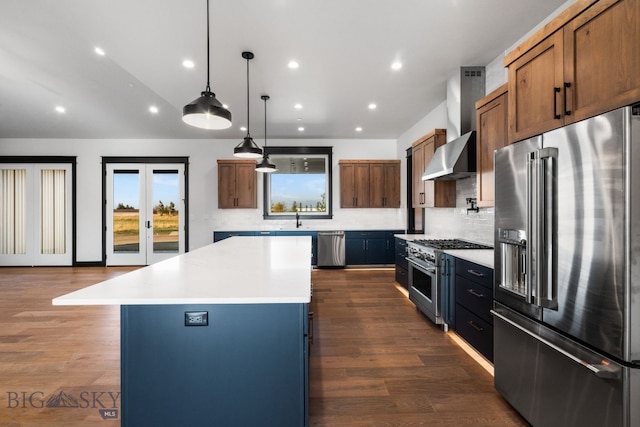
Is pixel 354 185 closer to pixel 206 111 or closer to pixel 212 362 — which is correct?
pixel 206 111

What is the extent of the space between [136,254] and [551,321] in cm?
750

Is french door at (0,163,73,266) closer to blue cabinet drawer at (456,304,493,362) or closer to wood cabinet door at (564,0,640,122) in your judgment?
blue cabinet drawer at (456,304,493,362)

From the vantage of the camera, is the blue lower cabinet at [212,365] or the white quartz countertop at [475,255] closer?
the blue lower cabinet at [212,365]

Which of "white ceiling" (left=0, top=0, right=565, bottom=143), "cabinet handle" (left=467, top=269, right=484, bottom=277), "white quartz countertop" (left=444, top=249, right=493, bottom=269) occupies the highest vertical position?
"white ceiling" (left=0, top=0, right=565, bottom=143)

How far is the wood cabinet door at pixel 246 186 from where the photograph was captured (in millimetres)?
6395

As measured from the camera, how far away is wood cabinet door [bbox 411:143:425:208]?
14.8 feet

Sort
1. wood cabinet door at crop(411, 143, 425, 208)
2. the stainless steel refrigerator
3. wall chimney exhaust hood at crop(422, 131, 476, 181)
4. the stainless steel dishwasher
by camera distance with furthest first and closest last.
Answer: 1. the stainless steel dishwasher
2. wood cabinet door at crop(411, 143, 425, 208)
3. wall chimney exhaust hood at crop(422, 131, 476, 181)
4. the stainless steel refrigerator

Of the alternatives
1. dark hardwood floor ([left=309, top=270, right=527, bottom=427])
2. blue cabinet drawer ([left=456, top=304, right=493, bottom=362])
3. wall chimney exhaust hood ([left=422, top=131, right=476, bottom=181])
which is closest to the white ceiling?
wall chimney exhaust hood ([left=422, top=131, right=476, bottom=181])

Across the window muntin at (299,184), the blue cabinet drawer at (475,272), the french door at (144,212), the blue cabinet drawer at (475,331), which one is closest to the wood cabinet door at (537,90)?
the blue cabinet drawer at (475,272)

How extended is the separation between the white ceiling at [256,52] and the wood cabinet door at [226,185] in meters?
1.44

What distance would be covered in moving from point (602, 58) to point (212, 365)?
93.3 inches

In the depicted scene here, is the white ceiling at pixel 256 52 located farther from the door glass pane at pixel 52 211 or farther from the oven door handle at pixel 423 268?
the oven door handle at pixel 423 268

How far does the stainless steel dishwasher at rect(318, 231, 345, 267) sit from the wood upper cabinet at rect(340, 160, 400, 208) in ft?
2.69

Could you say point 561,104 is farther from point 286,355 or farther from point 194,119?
point 194,119
